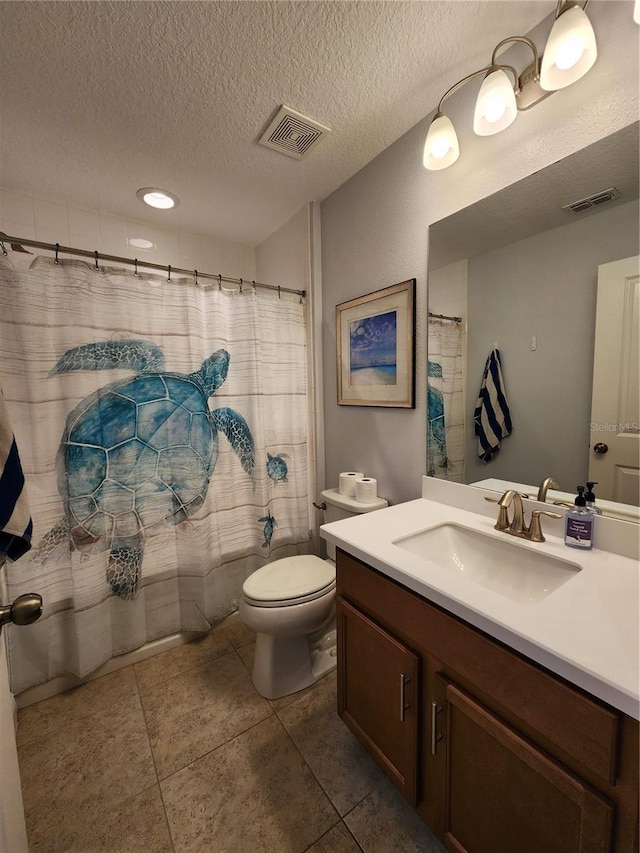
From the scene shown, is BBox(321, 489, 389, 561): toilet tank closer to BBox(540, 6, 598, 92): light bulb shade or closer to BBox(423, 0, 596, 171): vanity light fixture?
BBox(423, 0, 596, 171): vanity light fixture

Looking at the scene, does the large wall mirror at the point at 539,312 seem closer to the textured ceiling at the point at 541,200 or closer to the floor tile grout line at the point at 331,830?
the textured ceiling at the point at 541,200

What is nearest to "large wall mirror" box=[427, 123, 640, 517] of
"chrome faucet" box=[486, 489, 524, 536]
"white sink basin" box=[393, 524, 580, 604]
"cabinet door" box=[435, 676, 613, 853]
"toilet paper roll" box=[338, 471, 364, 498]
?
"chrome faucet" box=[486, 489, 524, 536]

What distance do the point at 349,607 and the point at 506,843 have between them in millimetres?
564

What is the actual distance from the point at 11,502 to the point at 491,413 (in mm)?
1341

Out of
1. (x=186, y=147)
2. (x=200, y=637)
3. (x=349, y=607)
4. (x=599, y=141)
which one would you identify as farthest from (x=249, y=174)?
(x=200, y=637)

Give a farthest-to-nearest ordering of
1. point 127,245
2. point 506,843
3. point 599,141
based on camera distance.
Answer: point 127,245
point 599,141
point 506,843

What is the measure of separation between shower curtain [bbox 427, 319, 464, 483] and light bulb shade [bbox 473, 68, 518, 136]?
1.95 feet

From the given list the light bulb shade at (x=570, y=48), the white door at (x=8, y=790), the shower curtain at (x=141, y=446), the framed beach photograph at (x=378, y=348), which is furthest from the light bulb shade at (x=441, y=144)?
the white door at (x=8, y=790)

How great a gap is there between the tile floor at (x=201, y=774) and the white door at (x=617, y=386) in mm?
1161

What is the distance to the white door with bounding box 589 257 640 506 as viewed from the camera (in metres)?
0.89

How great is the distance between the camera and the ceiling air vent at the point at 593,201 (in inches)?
35.8

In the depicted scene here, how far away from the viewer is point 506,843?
2.36 feet

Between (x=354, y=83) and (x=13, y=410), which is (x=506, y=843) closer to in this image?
(x=13, y=410)

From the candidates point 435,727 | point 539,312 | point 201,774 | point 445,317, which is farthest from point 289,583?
point 539,312
